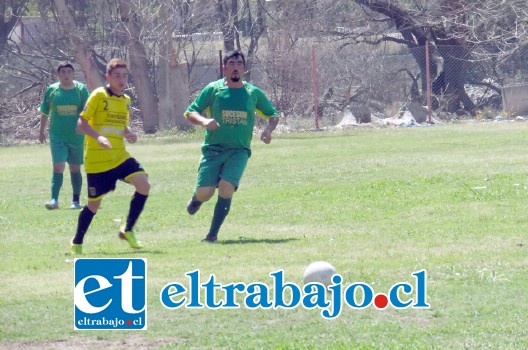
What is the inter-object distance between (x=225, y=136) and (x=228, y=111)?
263 millimetres

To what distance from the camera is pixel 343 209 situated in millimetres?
12352

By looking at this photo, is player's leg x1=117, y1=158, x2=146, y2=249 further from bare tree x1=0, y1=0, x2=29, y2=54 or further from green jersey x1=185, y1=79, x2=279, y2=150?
bare tree x1=0, y1=0, x2=29, y2=54

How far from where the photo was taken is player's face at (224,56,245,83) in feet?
33.4

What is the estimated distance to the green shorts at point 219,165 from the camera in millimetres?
10469

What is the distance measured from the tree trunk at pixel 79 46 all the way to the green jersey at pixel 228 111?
1864 centimetres

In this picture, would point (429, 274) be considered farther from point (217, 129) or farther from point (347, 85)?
point (347, 85)

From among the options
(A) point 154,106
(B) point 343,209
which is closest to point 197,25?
(A) point 154,106

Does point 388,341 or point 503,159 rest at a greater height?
point 388,341

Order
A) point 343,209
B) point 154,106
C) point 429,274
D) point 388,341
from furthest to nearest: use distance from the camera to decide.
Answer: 1. point 154,106
2. point 343,209
3. point 429,274
4. point 388,341

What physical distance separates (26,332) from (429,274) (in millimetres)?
3135

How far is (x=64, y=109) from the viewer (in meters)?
14.1

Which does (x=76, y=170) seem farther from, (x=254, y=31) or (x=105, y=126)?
(x=254, y=31)

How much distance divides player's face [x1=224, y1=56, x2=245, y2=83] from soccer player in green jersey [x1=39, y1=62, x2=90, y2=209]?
4.24 meters

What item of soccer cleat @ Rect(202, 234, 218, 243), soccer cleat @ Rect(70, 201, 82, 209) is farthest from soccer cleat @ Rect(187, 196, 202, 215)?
soccer cleat @ Rect(70, 201, 82, 209)
